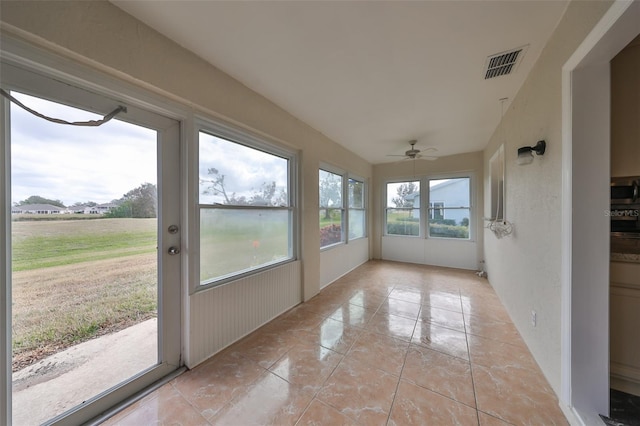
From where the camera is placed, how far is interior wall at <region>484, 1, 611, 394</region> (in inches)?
54.9

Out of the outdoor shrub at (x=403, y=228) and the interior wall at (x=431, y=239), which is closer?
the interior wall at (x=431, y=239)

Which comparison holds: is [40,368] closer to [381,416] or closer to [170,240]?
[170,240]

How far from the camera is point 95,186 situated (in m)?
1.41

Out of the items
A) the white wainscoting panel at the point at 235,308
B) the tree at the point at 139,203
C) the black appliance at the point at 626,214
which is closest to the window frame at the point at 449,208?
the black appliance at the point at 626,214

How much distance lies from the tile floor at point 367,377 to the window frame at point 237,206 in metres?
0.65

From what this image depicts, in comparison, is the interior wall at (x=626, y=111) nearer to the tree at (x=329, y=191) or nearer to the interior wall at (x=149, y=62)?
the interior wall at (x=149, y=62)

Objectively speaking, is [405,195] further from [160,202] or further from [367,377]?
[160,202]

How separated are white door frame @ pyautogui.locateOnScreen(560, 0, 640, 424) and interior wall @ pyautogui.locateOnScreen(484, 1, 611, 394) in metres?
0.15

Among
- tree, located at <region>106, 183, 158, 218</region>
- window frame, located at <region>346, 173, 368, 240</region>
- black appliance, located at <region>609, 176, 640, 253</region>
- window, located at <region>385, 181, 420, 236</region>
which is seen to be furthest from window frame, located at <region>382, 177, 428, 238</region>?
tree, located at <region>106, 183, 158, 218</region>

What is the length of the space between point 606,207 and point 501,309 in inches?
82.5

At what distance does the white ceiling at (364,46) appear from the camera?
135 cm

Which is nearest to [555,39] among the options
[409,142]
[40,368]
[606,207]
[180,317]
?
[606,207]

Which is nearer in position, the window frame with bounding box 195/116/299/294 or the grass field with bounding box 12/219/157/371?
the grass field with bounding box 12/219/157/371

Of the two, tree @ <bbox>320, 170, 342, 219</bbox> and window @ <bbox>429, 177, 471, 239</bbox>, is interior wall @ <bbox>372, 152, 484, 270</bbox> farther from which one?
tree @ <bbox>320, 170, 342, 219</bbox>
